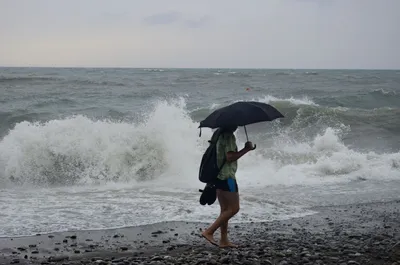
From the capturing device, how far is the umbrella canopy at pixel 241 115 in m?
6.08

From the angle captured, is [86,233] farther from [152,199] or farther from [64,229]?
[152,199]

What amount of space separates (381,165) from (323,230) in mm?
A: 6500

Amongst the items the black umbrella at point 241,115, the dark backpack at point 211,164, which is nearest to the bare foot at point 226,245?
the dark backpack at point 211,164

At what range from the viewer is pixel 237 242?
6922mm

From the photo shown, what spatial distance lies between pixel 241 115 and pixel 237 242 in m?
1.92

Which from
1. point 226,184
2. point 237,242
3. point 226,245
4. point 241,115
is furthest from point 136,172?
point 241,115

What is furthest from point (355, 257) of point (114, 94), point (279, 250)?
point (114, 94)

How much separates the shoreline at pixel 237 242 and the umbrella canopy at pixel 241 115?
1605mm

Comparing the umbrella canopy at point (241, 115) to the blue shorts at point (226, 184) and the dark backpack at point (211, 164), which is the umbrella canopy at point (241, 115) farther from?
the blue shorts at point (226, 184)

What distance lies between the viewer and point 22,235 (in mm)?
7168

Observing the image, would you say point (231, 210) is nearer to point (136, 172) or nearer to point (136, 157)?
point (136, 172)

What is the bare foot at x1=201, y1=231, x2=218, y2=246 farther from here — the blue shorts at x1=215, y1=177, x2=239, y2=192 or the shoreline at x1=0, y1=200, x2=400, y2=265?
the blue shorts at x1=215, y1=177, x2=239, y2=192

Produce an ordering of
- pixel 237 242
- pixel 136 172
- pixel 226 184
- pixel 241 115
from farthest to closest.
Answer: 1. pixel 136 172
2. pixel 237 242
3. pixel 226 184
4. pixel 241 115

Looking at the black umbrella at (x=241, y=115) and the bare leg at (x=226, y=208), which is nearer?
the black umbrella at (x=241, y=115)
